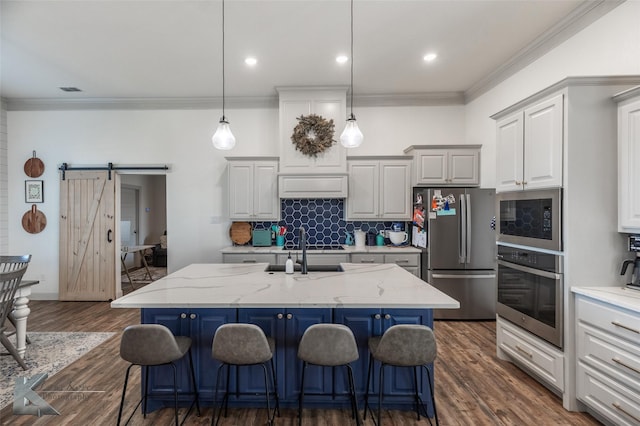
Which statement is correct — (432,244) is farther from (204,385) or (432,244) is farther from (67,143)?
(67,143)

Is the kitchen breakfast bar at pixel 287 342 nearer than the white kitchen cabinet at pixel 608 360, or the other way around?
the white kitchen cabinet at pixel 608 360

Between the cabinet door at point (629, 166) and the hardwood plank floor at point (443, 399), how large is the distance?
1.40 metres

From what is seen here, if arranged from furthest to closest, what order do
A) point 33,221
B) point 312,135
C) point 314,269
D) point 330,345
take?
1. point 33,221
2. point 312,135
3. point 314,269
4. point 330,345

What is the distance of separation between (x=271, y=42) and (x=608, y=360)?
151 inches

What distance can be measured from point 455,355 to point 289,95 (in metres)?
3.85

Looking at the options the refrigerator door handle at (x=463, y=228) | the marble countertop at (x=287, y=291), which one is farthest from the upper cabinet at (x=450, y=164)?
the marble countertop at (x=287, y=291)

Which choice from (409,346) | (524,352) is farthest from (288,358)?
(524,352)

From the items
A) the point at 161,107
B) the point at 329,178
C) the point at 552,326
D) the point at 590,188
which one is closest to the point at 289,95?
the point at 329,178

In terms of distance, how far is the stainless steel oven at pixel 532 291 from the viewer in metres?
2.39

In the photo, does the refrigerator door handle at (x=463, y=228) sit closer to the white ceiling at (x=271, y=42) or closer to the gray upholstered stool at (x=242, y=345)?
the white ceiling at (x=271, y=42)

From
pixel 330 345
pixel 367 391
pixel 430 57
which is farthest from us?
pixel 430 57

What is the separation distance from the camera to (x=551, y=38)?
3.20 metres

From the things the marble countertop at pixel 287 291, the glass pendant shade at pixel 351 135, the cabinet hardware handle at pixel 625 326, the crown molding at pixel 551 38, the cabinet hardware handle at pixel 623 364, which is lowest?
Result: the cabinet hardware handle at pixel 623 364

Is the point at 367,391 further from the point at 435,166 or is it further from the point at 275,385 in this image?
the point at 435,166
